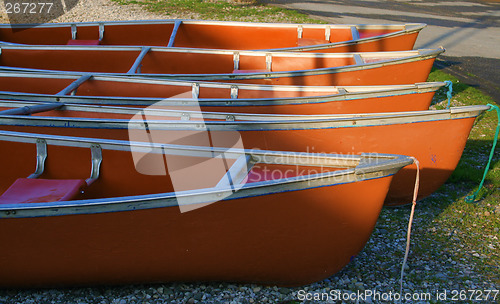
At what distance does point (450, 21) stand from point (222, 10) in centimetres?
696

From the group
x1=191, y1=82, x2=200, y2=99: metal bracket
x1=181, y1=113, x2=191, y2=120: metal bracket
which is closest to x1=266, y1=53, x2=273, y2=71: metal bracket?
x1=191, y1=82, x2=200, y2=99: metal bracket

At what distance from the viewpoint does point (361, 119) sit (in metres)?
4.64

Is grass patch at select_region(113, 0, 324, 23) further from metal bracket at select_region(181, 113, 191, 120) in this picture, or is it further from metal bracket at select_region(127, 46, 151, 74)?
metal bracket at select_region(181, 113, 191, 120)

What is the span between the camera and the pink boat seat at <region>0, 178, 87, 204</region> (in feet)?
12.9

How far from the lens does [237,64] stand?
722 centimetres

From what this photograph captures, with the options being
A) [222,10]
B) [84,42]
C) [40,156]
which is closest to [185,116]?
[40,156]

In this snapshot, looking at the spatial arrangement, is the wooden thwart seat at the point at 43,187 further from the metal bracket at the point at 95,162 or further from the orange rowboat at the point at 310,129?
the orange rowboat at the point at 310,129

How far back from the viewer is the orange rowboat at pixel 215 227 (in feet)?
11.3

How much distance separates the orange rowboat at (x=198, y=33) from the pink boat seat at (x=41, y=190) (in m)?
4.53

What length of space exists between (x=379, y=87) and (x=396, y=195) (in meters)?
1.24

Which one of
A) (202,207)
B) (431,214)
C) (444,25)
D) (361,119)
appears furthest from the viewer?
(444,25)

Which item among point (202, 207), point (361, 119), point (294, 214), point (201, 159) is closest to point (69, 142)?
point (201, 159)

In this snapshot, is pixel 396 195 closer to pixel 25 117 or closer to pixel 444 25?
pixel 25 117

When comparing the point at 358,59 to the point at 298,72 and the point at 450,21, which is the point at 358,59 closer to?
the point at 298,72
